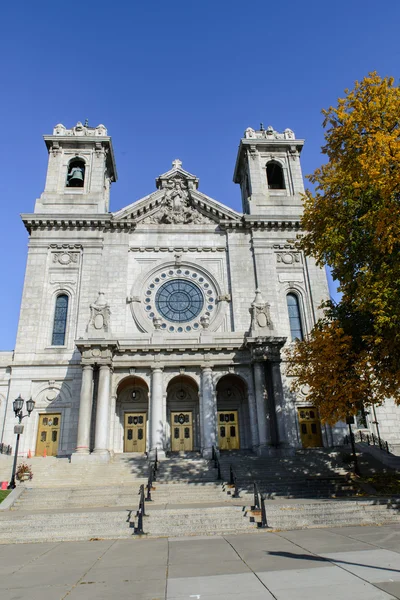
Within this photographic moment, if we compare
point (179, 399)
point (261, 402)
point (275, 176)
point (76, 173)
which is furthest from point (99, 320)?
point (275, 176)

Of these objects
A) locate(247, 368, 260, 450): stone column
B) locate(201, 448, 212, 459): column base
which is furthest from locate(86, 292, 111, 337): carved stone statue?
locate(247, 368, 260, 450): stone column

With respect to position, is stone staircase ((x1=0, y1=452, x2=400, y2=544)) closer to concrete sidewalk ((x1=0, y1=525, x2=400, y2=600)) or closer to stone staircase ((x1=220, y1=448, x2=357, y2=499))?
stone staircase ((x1=220, y1=448, x2=357, y2=499))

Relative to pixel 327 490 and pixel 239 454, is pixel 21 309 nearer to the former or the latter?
pixel 239 454

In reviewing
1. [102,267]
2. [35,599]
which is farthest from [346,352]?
[102,267]

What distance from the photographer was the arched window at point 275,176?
36.6 metres

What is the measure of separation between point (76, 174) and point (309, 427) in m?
25.1

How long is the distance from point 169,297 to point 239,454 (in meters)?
11.7

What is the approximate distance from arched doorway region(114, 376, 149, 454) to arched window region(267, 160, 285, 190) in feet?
66.2

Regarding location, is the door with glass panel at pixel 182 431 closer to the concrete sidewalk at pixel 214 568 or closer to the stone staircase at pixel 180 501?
the stone staircase at pixel 180 501

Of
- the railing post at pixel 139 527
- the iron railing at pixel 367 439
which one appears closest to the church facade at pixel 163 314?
the iron railing at pixel 367 439

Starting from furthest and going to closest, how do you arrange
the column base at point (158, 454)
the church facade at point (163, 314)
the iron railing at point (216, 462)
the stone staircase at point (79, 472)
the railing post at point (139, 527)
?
the church facade at point (163, 314)
the column base at point (158, 454)
the iron railing at point (216, 462)
the stone staircase at point (79, 472)
the railing post at point (139, 527)

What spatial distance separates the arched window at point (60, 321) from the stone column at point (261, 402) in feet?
41.9

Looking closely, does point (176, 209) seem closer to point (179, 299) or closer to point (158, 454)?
point (179, 299)

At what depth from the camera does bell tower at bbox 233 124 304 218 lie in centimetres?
3369
